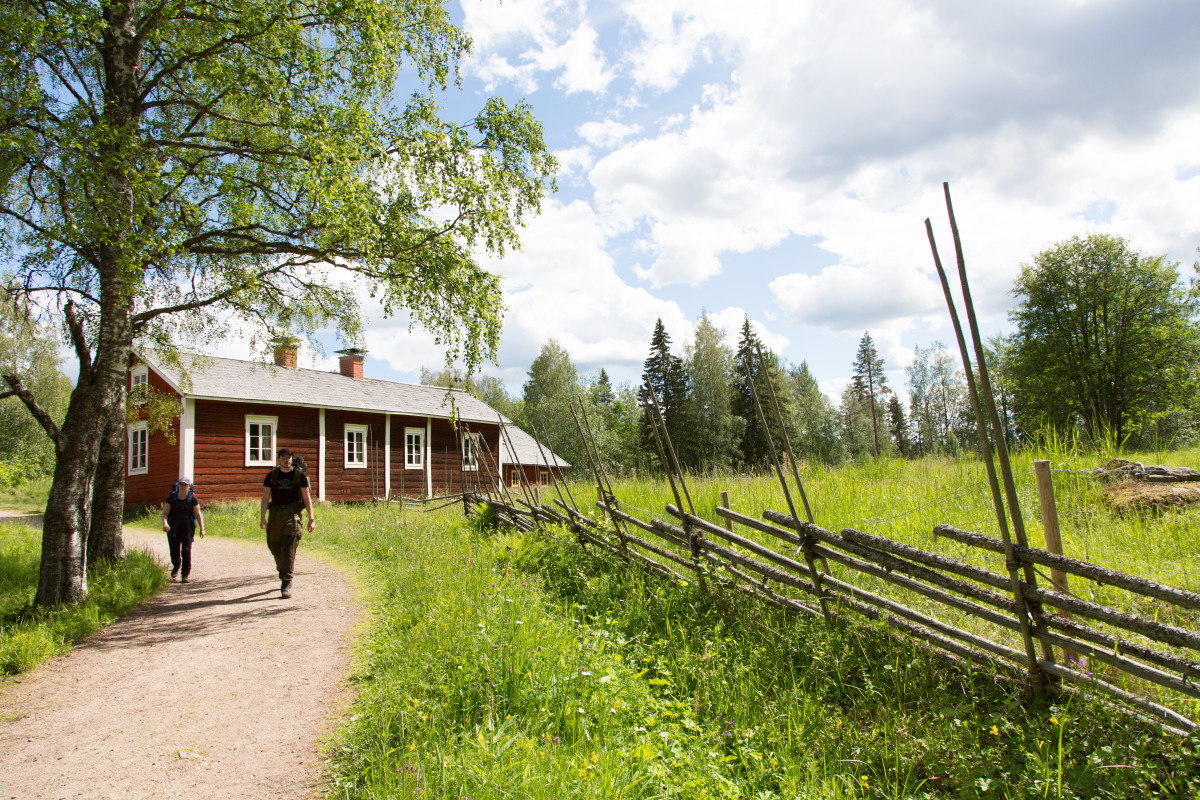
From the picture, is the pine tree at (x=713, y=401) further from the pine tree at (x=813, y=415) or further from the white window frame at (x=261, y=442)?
the white window frame at (x=261, y=442)

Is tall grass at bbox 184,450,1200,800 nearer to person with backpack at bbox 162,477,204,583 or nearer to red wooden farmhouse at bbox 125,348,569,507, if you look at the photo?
person with backpack at bbox 162,477,204,583

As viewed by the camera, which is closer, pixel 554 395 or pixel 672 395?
pixel 672 395

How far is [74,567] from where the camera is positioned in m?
5.82

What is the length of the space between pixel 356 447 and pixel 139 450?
227 inches

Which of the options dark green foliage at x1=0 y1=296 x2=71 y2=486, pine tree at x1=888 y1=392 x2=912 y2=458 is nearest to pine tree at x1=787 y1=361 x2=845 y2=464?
pine tree at x1=888 y1=392 x2=912 y2=458

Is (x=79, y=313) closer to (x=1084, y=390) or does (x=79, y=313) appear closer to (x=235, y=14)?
(x=235, y=14)

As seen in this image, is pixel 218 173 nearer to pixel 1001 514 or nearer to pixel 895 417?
pixel 1001 514

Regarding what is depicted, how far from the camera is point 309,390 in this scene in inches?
734

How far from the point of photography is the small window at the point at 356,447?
1905cm

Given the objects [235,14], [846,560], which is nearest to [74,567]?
[235,14]

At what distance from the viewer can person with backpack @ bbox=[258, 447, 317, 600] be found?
6.59 metres

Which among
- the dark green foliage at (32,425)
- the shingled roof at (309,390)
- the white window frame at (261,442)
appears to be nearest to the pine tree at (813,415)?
the shingled roof at (309,390)

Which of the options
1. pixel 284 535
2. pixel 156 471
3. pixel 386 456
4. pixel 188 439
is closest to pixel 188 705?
pixel 284 535

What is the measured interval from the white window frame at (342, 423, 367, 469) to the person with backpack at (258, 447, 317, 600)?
12935 mm
